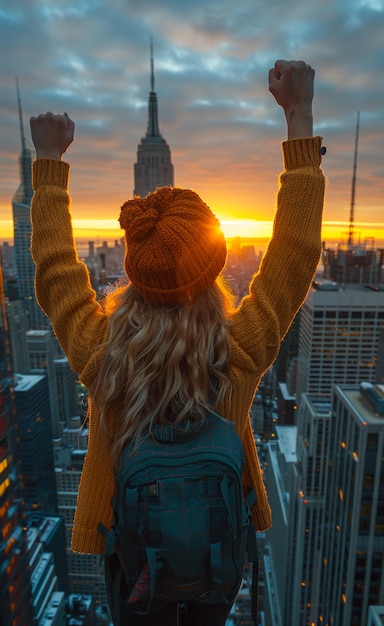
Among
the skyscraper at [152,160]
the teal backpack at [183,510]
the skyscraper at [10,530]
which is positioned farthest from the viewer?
the skyscraper at [152,160]

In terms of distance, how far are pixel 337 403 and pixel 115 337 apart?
12801 millimetres

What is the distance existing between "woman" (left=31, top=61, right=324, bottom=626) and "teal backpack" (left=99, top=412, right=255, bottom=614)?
49 millimetres

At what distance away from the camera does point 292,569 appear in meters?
17.1

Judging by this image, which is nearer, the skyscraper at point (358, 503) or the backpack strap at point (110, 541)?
the backpack strap at point (110, 541)

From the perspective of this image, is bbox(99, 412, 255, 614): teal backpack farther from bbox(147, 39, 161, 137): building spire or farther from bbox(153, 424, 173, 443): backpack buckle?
bbox(147, 39, 161, 137): building spire

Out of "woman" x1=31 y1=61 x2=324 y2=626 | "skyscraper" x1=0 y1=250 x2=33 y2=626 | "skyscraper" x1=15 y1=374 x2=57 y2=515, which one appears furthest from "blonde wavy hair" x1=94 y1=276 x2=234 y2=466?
"skyscraper" x1=15 y1=374 x2=57 y2=515

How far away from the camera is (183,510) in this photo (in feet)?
2.52

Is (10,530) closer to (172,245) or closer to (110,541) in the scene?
(110,541)

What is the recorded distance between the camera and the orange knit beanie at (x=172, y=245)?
0.79 m

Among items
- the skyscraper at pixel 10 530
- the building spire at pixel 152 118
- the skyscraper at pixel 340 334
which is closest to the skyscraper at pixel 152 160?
the building spire at pixel 152 118

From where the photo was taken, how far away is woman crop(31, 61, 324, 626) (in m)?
0.82

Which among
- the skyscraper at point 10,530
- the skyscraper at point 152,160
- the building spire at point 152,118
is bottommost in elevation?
the skyscraper at point 10,530

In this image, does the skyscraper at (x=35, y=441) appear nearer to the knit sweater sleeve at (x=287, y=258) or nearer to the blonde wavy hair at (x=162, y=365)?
the blonde wavy hair at (x=162, y=365)

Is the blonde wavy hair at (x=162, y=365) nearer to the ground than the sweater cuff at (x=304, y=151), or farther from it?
nearer to the ground
